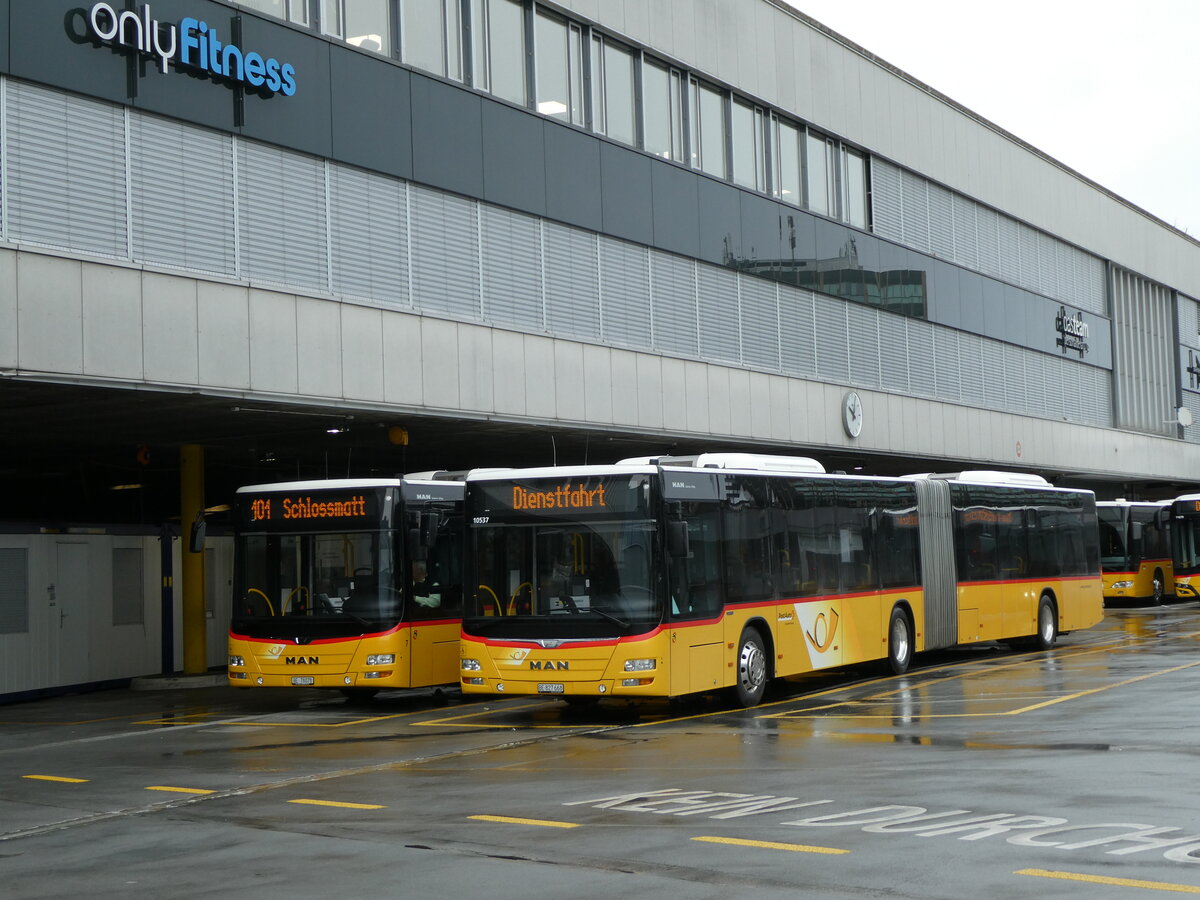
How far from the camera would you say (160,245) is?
1989cm

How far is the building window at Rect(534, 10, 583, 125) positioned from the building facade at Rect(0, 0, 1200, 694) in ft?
0.19

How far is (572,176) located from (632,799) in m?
17.8

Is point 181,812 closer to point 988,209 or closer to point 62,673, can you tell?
point 62,673

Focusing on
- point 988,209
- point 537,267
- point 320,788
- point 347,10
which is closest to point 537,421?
point 537,267

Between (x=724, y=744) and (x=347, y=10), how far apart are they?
13743 mm

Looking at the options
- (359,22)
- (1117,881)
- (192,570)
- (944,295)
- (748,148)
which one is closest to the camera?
(1117,881)

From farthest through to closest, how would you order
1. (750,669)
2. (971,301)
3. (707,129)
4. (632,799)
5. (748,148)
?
(971,301), (748,148), (707,129), (750,669), (632,799)

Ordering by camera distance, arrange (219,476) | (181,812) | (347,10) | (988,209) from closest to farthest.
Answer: (181,812), (347,10), (219,476), (988,209)

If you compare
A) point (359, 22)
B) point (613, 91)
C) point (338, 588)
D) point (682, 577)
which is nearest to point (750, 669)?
point (682, 577)

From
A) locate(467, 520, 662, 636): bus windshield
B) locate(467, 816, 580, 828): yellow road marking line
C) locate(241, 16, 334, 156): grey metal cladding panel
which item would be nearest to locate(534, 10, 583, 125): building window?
locate(241, 16, 334, 156): grey metal cladding panel

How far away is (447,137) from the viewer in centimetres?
2441

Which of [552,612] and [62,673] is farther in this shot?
[62,673]

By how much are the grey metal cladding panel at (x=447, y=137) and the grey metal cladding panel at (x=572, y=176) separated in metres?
1.85

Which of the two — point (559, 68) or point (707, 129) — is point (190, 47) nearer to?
point (559, 68)
